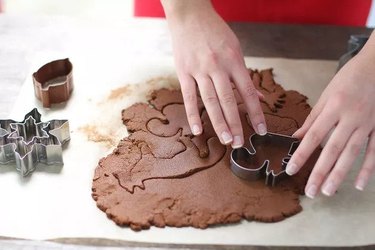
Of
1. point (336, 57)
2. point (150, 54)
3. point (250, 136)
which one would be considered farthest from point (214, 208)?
point (336, 57)

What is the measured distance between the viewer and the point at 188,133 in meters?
1.26

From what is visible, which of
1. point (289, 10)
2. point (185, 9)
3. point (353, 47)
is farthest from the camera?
point (289, 10)

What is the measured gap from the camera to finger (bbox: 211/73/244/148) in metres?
1.14

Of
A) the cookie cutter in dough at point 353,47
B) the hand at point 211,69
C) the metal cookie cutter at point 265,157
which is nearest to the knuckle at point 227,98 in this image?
the hand at point 211,69

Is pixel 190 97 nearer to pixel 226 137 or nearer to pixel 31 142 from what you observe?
pixel 226 137

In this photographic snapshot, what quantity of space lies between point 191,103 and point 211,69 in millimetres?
90

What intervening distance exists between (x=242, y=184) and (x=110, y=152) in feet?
1.04

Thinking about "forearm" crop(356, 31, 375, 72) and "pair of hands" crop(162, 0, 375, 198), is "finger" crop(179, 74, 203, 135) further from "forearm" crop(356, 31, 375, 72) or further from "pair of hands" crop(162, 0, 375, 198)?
"forearm" crop(356, 31, 375, 72)

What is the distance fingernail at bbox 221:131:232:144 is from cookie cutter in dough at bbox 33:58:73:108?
451 mm

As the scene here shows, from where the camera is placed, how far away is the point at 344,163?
1.07 meters

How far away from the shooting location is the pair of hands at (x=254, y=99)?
108 centimetres

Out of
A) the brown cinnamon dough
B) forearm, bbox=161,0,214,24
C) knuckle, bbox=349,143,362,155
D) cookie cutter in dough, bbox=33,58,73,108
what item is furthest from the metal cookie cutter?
cookie cutter in dough, bbox=33,58,73,108

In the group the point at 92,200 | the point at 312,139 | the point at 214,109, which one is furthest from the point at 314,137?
the point at 92,200

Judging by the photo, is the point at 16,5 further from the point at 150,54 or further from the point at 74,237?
the point at 74,237
